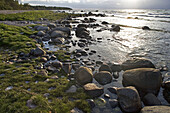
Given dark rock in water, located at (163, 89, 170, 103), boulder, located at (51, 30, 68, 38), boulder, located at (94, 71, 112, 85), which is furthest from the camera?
boulder, located at (51, 30, 68, 38)

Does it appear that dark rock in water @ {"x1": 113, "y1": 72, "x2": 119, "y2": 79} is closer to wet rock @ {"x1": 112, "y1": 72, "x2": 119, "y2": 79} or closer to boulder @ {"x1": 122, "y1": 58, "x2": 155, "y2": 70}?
wet rock @ {"x1": 112, "y1": 72, "x2": 119, "y2": 79}

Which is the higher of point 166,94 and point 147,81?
point 147,81

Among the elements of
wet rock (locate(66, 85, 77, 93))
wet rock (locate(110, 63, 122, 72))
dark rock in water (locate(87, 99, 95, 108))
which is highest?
wet rock (locate(110, 63, 122, 72))

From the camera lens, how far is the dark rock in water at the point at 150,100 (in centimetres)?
445

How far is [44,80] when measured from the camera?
585 cm

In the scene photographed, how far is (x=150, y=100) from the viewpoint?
4531 millimetres

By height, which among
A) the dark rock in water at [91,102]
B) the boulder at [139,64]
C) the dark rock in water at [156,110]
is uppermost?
the boulder at [139,64]

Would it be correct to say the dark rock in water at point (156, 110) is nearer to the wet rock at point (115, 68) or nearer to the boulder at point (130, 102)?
the boulder at point (130, 102)

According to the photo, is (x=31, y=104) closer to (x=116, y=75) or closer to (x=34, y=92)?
(x=34, y=92)

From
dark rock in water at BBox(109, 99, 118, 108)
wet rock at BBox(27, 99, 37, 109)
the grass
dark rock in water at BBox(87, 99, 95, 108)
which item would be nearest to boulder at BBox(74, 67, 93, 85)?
the grass

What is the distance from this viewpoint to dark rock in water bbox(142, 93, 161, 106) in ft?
14.6

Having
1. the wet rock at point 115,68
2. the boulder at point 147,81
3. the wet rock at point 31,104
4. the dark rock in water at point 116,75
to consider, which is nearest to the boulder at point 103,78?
the dark rock in water at point 116,75

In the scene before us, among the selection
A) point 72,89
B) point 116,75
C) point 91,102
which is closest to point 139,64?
point 116,75

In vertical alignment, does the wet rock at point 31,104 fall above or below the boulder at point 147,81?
below
